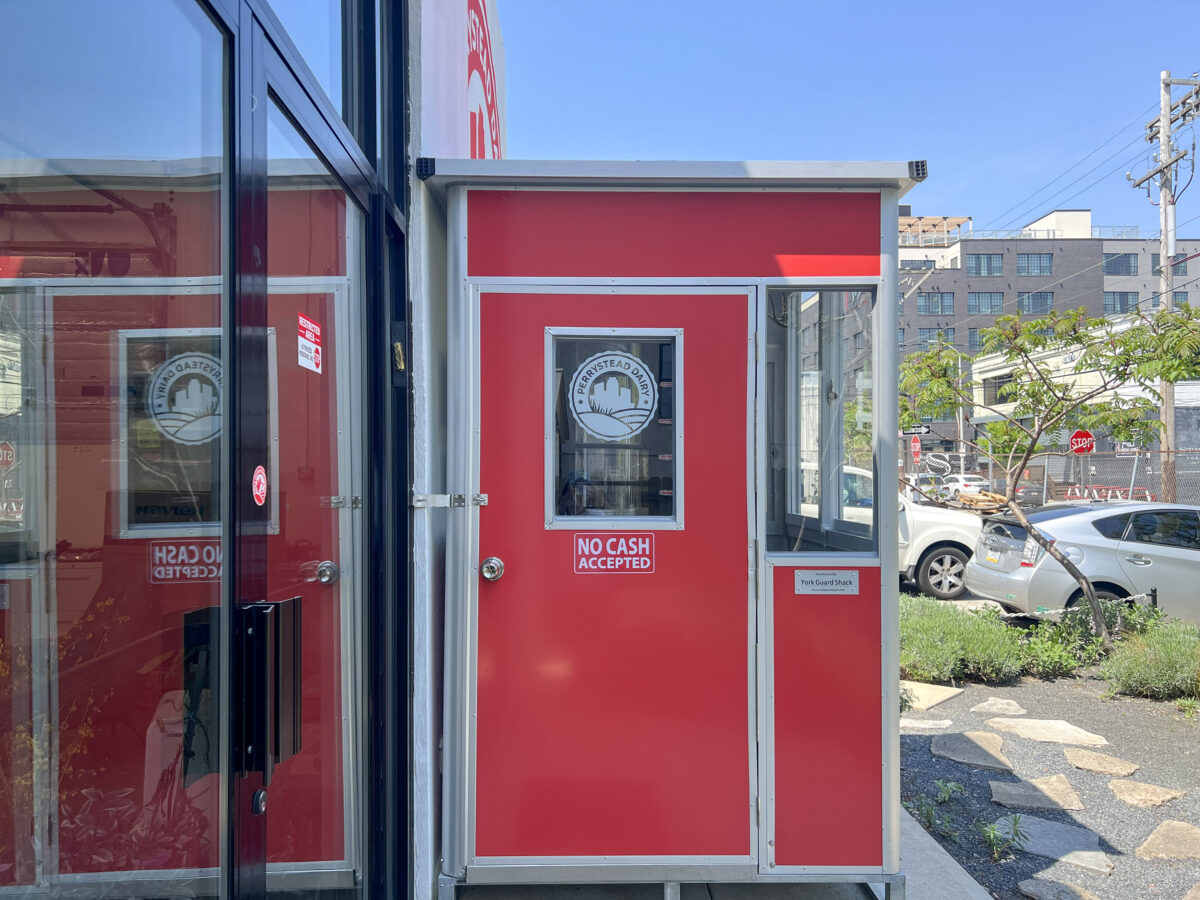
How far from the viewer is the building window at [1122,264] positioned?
58.3m

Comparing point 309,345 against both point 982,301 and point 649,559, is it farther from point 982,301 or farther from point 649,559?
point 982,301

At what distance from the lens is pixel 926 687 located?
6.18m

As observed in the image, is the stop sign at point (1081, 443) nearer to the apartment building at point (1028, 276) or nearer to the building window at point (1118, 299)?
the apartment building at point (1028, 276)

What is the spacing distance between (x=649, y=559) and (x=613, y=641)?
1.07 ft

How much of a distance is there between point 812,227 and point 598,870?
2457mm

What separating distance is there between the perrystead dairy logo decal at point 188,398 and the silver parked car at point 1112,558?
7.60 m

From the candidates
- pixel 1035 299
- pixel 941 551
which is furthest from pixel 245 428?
pixel 1035 299

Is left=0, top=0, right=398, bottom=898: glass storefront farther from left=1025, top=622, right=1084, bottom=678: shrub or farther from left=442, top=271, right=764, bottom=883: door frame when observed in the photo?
left=1025, top=622, right=1084, bottom=678: shrub

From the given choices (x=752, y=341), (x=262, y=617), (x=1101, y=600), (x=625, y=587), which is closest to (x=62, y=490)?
(x=262, y=617)

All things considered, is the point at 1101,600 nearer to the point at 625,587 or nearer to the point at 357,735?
the point at 625,587

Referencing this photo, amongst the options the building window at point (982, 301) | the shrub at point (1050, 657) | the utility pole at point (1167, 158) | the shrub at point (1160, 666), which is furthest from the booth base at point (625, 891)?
the building window at point (982, 301)

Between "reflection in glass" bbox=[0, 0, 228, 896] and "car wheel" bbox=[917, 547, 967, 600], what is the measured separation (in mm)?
9248

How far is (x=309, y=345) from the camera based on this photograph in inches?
79.0

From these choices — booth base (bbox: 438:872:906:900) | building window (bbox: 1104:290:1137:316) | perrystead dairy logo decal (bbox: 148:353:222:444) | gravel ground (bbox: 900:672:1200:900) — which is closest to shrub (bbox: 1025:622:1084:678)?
gravel ground (bbox: 900:672:1200:900)
